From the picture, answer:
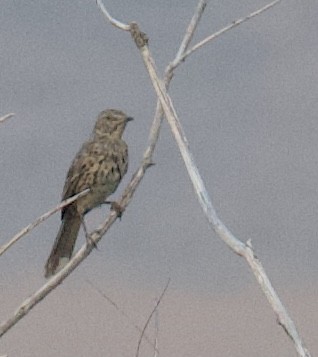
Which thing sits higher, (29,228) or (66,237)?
(29,228)

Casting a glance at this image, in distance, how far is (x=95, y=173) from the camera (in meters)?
7.11

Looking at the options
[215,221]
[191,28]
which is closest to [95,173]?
[191,28]

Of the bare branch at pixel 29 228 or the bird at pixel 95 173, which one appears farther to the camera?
the bird at pixel 95 173

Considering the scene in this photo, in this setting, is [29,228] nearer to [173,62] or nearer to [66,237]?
[173,62]

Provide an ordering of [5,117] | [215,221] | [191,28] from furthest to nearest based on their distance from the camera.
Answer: [191,28] → [5,117] → [215,221]

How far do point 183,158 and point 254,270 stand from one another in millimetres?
428

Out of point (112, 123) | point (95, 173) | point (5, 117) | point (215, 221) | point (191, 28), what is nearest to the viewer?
point (215, 221)

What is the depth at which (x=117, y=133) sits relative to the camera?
7.23 meters

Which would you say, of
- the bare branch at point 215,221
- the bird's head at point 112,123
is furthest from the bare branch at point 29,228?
the bird's head at point 112,123

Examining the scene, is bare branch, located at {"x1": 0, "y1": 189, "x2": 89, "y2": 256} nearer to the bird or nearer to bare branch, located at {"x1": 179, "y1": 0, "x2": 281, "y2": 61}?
bare branch, located at {"x1": 179, "y1": 0, "x2": 281, "y2": 61}

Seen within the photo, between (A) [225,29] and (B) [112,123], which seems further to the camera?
(B) [112,123]

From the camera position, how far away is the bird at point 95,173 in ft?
22.7

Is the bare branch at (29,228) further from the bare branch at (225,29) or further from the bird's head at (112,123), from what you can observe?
the bird's head at (112,123)

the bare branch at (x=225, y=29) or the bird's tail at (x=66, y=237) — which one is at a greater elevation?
the bare branch at (x=225, y=29)
